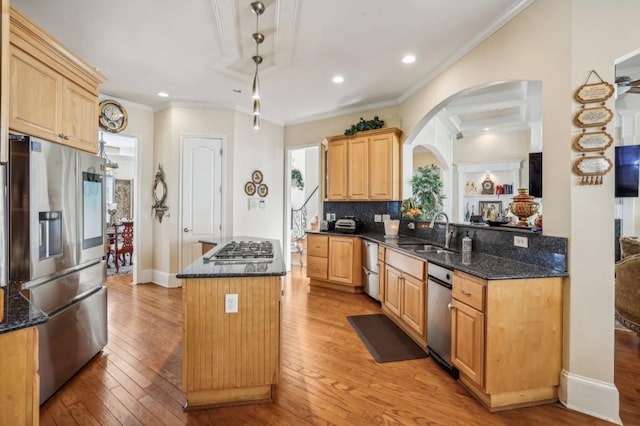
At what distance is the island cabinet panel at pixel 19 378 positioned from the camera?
3.33 ft

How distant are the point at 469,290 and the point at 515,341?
16.0 inches

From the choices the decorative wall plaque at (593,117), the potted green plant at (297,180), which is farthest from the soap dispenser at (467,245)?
the potted green plant at (297,180)

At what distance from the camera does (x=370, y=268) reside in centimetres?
412

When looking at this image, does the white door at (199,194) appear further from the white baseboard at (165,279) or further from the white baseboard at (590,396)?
the white baseboard at (590,396)

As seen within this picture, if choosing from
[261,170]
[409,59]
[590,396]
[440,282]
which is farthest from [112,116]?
[590,396]

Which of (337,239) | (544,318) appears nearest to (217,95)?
(337,239)

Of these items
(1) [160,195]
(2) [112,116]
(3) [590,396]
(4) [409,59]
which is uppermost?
(4) [409,59]

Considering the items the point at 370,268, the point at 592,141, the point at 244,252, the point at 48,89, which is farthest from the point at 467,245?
the point at 48,89

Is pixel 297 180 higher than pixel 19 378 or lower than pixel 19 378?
higher

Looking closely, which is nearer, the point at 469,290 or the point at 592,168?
the point at 592,168

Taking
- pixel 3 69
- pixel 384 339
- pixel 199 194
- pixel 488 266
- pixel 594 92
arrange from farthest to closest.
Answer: pixel 199 194, pixel 384 339, pixel 488 266, pixel 594 92, pixel 3 69

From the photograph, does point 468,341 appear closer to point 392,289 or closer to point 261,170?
point 392,289

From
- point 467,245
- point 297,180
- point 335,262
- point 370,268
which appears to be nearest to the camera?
point 467,245

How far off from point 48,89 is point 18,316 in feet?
5.82
